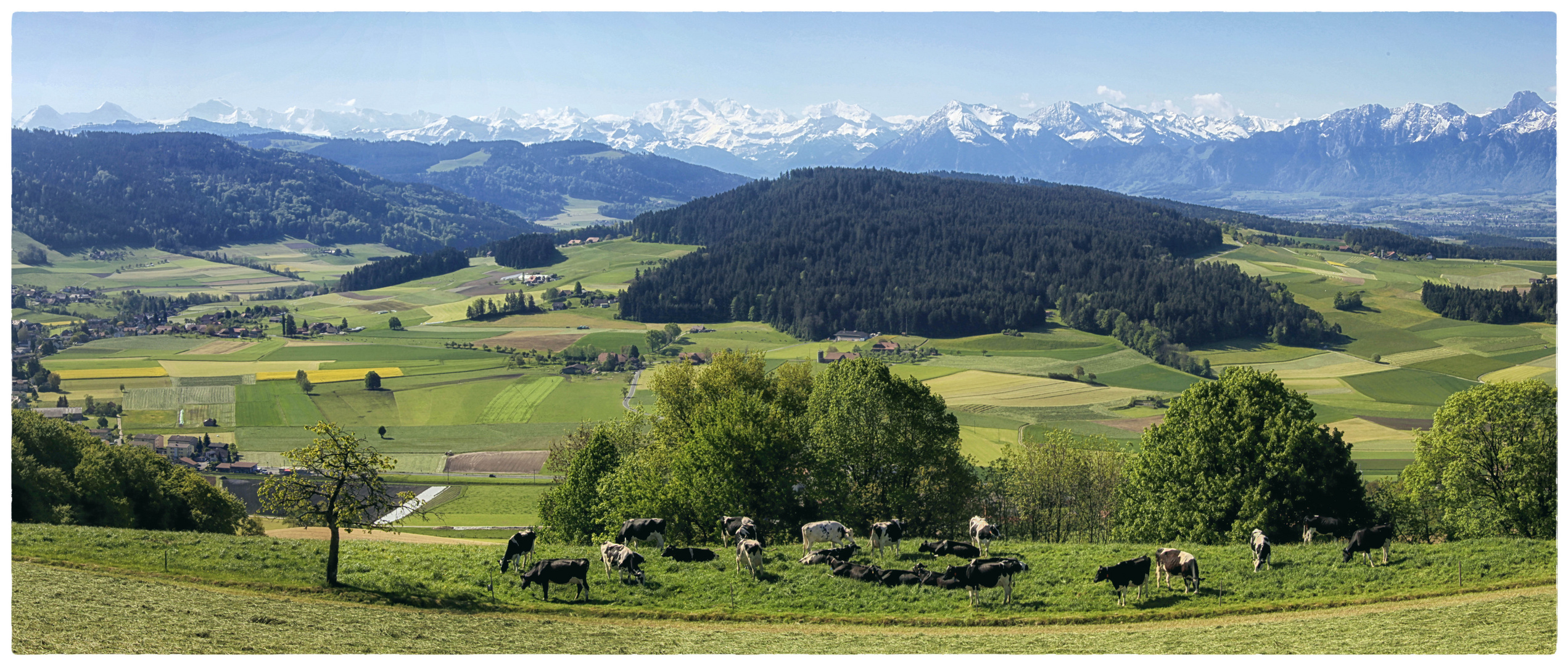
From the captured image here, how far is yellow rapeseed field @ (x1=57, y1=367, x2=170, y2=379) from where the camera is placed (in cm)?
11131

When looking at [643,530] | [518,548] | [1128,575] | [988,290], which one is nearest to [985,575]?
[1128,575]

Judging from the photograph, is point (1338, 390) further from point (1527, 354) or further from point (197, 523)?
point (197, 523)

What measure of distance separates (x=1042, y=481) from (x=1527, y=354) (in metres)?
100

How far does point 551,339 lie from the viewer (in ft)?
477

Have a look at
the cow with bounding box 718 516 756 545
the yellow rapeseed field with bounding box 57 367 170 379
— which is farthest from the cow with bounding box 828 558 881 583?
the yellow rapeseed field with bounding box 57 367 170 379

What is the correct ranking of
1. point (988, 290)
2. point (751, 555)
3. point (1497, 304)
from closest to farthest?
point (751, 555)
point (1497, 304)
point (988, 290)

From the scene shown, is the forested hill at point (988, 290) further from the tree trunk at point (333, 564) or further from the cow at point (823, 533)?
the tree trunk at point (333, 564)

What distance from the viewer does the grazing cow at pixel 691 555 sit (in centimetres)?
2647

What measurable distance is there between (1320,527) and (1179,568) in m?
9.49

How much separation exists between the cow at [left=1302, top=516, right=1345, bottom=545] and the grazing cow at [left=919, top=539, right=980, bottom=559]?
37.6 feet

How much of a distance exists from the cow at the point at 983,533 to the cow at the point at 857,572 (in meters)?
4.36

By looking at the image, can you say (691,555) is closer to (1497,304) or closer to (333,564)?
(333,564)

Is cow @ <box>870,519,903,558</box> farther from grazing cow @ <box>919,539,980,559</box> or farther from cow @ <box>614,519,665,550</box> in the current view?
cow @ <box>614,519,665,550</box>

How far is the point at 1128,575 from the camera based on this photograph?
2373cm
